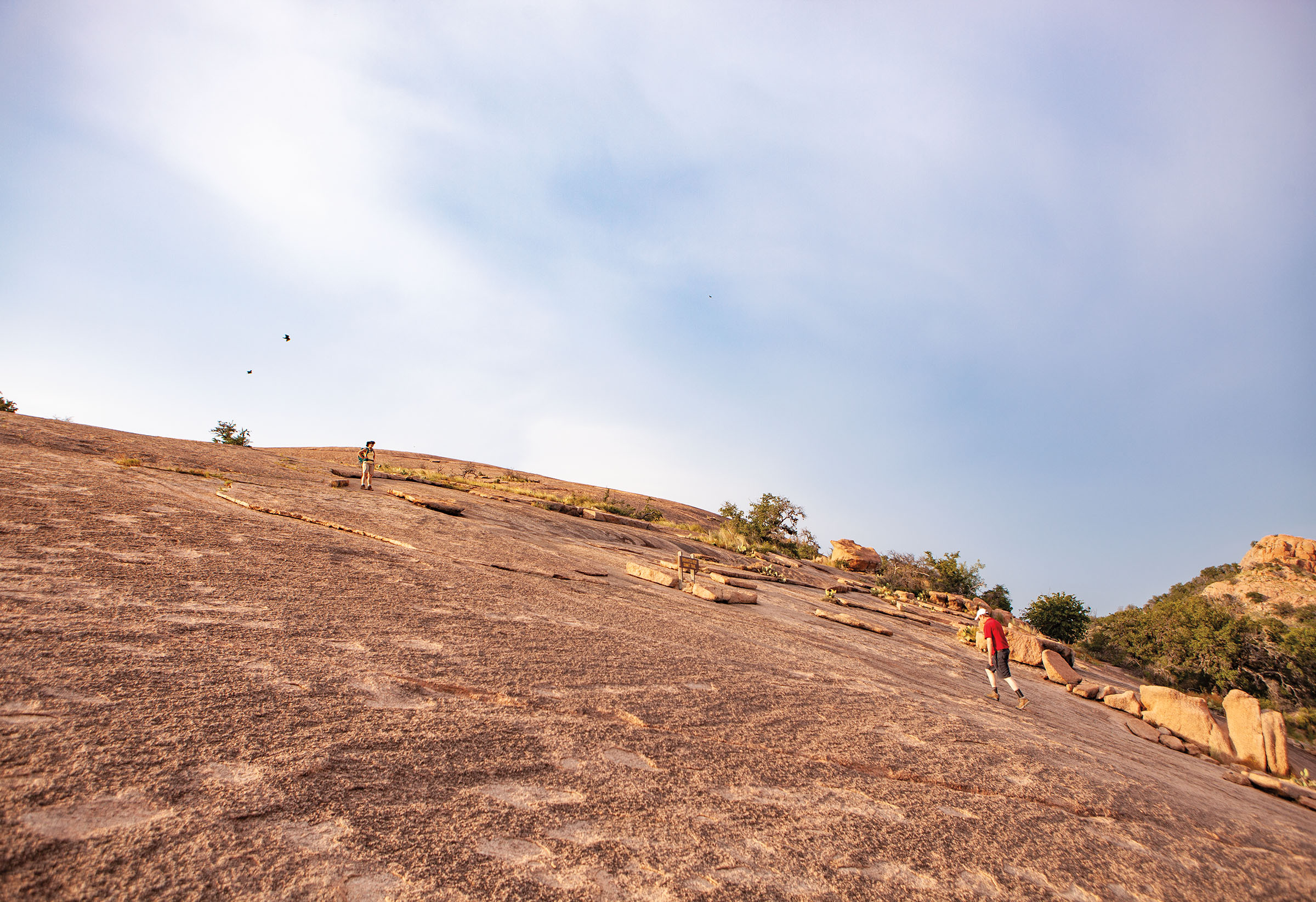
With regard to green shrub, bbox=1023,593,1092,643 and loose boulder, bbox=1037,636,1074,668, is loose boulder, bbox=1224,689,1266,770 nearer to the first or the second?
loose boulder, bbox=1037,636,1074,668

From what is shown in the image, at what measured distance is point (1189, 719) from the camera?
11.2 meters

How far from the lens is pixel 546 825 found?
264cm

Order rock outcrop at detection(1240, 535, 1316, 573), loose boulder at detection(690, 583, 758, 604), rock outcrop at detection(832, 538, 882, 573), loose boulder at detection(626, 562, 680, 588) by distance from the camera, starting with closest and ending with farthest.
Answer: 1. loose boulder at detection(690, 583, 758, 604)
2. loose boulder at detection(626, 562, 680, 588)
3. rock outcrop at detection(832, 538, 882, 573)
4. rock outcrop at detection(1240, 535, 1316, 573)

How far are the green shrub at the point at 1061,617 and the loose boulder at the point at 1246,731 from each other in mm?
18979

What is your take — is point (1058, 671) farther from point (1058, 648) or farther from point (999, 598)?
point (999, 598)

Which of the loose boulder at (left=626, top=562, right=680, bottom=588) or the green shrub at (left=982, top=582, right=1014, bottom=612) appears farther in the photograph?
the green shrub at (left=982, top=582, right=1014, bottom=612)

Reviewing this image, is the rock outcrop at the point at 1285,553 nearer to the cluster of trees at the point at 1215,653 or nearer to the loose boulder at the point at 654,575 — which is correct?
the cluster of trees at the point at 1215,653

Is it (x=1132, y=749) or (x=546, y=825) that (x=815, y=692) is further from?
(x=1132, y=749)

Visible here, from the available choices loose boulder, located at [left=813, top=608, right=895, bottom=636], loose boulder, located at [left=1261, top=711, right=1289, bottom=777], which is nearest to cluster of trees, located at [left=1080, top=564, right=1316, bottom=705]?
loose boulder, located at [left=1261, top=711, right=1289, bottom=777]

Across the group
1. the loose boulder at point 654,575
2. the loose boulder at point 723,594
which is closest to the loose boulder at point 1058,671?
the loose boulder at point 723,594

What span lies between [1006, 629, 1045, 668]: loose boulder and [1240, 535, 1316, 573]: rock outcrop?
84.0 m

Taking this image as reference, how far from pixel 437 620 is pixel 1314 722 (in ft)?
101

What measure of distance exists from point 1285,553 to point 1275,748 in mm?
90488

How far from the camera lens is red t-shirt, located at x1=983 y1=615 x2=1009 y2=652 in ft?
32.4
